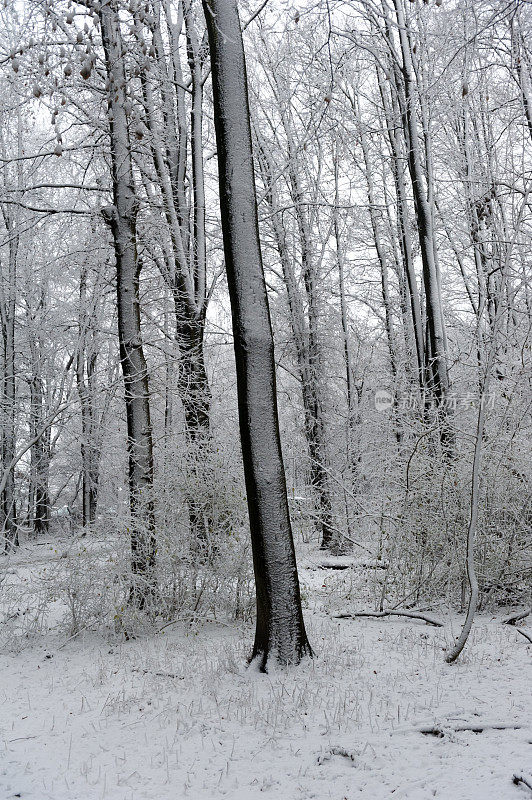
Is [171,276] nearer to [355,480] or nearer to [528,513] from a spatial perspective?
[355,480]

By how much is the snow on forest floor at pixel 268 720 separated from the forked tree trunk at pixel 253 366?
49 cm

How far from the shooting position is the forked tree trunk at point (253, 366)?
549 centimetres

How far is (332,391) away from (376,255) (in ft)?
15.2

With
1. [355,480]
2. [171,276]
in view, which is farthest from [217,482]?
[355,480]

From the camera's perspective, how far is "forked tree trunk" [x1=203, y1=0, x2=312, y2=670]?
18.0 feet

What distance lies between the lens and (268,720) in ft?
14.4

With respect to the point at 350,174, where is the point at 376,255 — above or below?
below

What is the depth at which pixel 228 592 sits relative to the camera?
7379mm

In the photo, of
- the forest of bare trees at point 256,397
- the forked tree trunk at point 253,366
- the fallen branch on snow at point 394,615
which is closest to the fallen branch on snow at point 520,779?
the forest of bare trees at point 256,397

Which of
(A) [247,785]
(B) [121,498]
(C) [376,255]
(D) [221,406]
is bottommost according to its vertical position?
(A) [247,785]

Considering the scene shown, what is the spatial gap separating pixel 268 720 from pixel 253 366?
109 inches

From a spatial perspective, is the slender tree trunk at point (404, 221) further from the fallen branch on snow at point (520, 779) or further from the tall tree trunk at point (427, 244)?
the fallen branch on snow at point (520, 779)

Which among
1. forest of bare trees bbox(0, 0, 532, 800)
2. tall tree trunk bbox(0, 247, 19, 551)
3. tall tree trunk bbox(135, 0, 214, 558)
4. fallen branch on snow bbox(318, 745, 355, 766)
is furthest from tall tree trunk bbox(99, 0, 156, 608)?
tall tree trunk bbox(0, 247, 19, 551)

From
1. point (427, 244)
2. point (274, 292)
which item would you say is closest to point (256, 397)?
point (427, 244)
